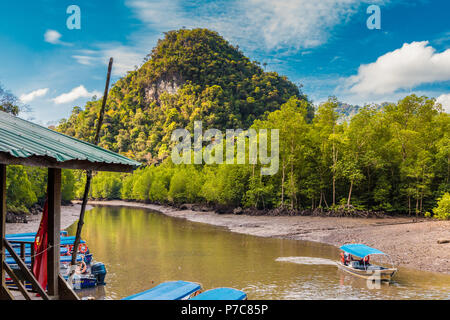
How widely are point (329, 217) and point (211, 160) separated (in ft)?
Result: 110

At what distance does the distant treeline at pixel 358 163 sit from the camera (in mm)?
43719

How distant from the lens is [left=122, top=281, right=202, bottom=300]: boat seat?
10477 millimetres

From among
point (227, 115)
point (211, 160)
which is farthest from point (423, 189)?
point (227, 115)

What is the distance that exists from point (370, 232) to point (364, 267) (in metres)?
13.8

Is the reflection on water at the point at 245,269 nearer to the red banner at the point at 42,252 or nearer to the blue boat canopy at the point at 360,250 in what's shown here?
the blue boat canopy at the point at 360,250

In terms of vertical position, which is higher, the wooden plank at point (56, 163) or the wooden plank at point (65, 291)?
the wooden plank at point (56, 163)

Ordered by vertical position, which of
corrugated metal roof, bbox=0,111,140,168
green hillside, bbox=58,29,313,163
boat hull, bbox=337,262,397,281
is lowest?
boat hull, bbox=337,262,397,281

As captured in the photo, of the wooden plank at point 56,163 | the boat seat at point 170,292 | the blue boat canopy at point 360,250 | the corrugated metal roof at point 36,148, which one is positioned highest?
the corrugated metal roof at point 36,148

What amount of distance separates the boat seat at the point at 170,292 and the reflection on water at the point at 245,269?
4.90 metres

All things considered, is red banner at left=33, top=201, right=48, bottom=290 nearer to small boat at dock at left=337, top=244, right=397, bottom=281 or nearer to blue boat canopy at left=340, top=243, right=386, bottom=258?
small boat at dock at left=337, top=244, right=397, bottom=281

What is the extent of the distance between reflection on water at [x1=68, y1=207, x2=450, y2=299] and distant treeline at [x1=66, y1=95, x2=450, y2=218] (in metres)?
18.9

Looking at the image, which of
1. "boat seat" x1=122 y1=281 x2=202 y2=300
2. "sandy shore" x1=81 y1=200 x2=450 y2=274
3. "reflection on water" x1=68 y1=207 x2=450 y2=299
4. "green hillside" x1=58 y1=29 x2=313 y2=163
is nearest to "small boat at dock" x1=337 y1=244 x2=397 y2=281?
"reflection on water" x1=68 y1=207 x2=450 y2=299

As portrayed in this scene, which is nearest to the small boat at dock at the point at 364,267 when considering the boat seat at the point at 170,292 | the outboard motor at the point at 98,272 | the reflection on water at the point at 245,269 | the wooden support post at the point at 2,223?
the reflection on water at the point at 245,269

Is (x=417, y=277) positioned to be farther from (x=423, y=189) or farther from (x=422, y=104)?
(x=422, y=104)
